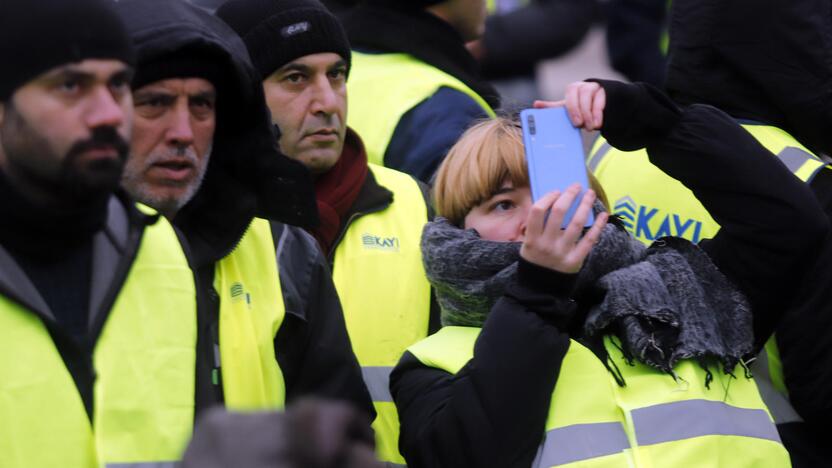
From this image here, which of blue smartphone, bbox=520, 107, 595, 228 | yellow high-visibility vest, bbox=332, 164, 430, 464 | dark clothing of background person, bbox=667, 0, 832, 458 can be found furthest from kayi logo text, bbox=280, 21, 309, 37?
blue smartphone, bbox=520, 107, 595, 228

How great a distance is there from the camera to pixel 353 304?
3.96 m

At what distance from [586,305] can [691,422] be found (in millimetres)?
363

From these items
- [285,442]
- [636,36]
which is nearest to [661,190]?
[285,442]

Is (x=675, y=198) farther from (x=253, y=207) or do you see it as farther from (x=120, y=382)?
(x=120, y=382)

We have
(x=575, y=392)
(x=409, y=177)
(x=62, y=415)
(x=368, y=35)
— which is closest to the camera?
(x=62, y=415)

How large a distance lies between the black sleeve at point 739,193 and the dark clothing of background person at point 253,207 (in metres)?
0.72

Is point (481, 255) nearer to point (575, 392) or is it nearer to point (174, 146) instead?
point (575, 392)

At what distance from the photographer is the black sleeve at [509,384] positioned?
305 cm

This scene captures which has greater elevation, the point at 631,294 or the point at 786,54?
the point at 786,54

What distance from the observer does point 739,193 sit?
11.3ft

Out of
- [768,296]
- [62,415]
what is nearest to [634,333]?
[768,296]

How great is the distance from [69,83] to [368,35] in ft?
7.17

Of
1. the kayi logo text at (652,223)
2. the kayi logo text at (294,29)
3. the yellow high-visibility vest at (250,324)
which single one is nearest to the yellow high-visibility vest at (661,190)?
the kayi logo text at (652,223)

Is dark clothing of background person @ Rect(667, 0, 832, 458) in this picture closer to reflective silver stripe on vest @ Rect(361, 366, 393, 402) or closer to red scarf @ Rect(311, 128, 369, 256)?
red scarf @ Rect(311, 128, 369, 256)
